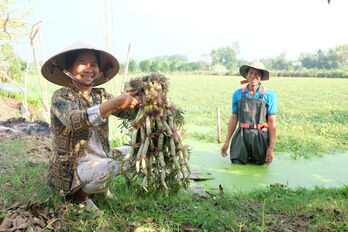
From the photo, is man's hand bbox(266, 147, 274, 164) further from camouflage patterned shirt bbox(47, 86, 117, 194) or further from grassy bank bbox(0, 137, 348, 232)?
camouflage patterned shirt bbox(47, 86, 117, 194)

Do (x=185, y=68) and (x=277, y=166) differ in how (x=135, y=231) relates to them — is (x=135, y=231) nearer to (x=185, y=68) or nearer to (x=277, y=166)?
(x=277, y=166)

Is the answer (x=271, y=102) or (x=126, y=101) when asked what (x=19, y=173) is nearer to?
(x=126, y=101)

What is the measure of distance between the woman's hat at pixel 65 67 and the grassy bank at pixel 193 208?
0.83 m

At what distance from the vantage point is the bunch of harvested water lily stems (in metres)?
1.98

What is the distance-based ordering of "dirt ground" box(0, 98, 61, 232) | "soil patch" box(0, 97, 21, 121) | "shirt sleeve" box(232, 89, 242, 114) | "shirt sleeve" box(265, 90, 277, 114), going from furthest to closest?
"soil patch" box(0, 97, 21, 121) < "shirt sleeve" box(232, 89, 242, 114) < "shirt sleeve" box(265, 90, 277, 114) < "dirt ground" box(0, 98, 61, 232)

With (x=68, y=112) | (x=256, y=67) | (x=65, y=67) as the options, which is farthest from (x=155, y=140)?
(x=256, y=67)

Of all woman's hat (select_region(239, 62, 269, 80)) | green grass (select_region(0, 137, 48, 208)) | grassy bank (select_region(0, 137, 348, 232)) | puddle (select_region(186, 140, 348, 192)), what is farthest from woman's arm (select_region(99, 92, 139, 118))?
woman's hat (select_region(239, 62, 269, 80))

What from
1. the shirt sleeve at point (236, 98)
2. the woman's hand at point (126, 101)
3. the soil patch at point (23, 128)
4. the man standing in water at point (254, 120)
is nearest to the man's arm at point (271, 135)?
the man standing in water at point (254, 120)

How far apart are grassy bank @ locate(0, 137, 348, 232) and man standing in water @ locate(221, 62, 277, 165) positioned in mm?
920

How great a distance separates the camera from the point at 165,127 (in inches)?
79.0

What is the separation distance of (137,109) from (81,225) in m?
0.79

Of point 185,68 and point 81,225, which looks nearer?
point 81,225

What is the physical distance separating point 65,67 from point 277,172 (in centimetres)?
265

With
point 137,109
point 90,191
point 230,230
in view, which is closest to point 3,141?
point 90,191
